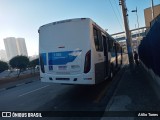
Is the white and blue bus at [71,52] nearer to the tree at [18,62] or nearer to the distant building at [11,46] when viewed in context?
the tree at [18,62]

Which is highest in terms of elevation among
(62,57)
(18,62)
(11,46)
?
(11,46)

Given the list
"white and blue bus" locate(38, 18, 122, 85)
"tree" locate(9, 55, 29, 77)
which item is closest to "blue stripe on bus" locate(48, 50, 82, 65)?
"white and blue bus" locate(38, 18, 122, 85)

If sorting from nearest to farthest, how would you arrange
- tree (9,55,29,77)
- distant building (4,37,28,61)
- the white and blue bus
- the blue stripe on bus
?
the white and blue bus → the blue stripe on bus → tree (9,55,29,77) → distant building (4,37,28,61)

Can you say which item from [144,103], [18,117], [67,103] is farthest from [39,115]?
[144,103]

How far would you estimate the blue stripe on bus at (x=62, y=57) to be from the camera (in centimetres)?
902

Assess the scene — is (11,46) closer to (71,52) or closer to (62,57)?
(62,57)

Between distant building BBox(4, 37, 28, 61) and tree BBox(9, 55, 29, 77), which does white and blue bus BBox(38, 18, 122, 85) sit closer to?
tree BBox(9, 55, 29, 77)

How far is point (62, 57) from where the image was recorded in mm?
9320

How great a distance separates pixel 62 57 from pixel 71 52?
52 cm

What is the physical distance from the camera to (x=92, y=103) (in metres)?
8.64

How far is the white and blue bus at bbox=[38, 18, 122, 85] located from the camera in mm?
8844

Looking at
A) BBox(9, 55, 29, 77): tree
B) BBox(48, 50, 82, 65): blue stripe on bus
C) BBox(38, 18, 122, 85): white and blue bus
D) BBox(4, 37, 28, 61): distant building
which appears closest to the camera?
BBox(38, 18, 122, 85): white and blue bus

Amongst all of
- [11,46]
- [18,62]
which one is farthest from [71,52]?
[11,46]

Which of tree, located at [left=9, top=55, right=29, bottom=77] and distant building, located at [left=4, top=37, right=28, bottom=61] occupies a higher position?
distant building, located at [left=4, top=37, right=28, bottom=61]
